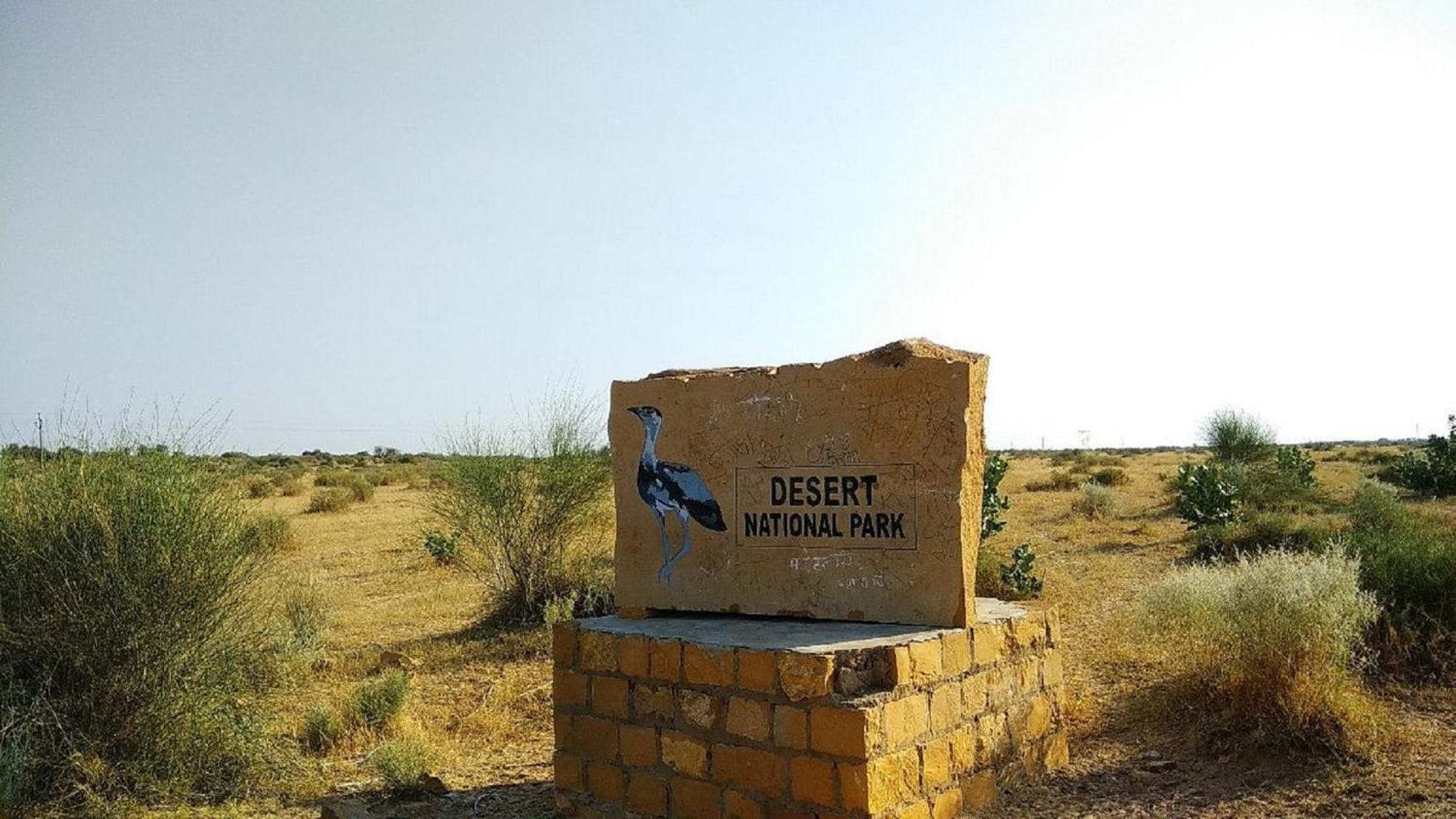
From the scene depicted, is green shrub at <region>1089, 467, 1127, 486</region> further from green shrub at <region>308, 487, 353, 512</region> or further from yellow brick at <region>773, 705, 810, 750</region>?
yellow brick at <region>773, 705, 810, 750</region>

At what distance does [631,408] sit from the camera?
6.14 meters

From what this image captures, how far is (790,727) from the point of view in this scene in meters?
4.55

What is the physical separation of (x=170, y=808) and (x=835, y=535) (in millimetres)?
4129

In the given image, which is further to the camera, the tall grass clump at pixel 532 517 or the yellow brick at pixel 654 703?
the tall grass clump at pixel 532 517

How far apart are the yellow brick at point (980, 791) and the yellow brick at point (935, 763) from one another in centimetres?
18

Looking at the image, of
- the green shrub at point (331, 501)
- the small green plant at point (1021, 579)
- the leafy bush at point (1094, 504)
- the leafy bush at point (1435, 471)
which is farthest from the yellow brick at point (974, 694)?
the green shrub at point (331, 501)

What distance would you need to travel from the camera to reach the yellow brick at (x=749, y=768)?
462 cm

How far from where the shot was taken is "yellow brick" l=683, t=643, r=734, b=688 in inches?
189

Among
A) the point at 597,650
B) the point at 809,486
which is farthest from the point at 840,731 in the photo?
the point at 597,650

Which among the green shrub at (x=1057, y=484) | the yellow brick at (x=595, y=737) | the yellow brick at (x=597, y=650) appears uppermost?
the green shrub at (x=1057, y=484)

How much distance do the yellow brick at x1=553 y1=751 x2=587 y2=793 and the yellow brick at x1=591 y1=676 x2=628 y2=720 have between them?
1.11 ft

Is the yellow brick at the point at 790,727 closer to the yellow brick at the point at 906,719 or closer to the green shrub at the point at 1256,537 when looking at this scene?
the yellow brick at the point at 906,719

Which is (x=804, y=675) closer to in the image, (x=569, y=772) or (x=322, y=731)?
(x=569, y=772)

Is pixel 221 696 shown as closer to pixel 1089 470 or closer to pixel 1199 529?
pixel 1199 529
